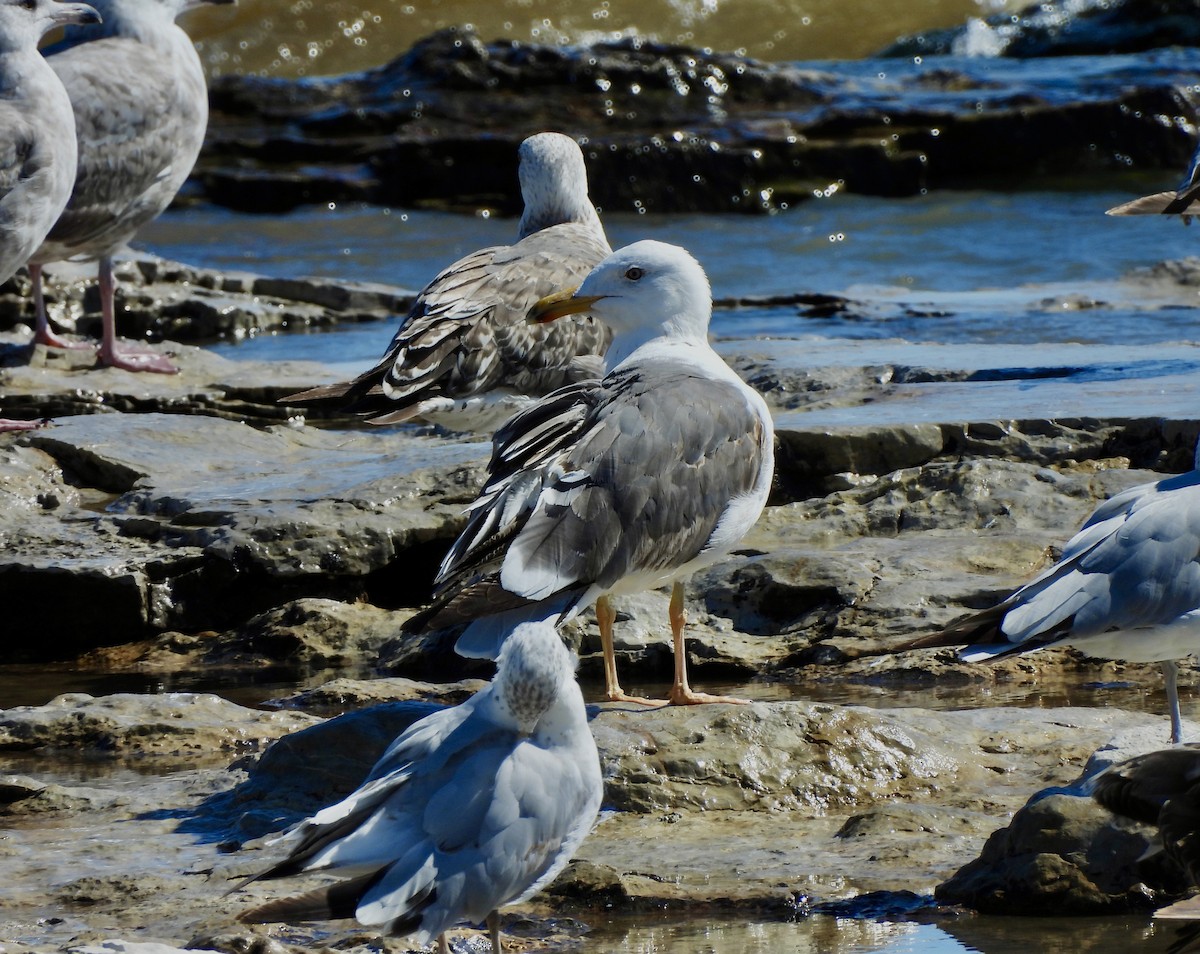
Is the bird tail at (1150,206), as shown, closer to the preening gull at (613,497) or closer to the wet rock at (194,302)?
the preening gull at (613,497)

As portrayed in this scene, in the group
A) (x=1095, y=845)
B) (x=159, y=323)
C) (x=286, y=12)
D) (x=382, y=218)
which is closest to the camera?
(x=1095, y=845)

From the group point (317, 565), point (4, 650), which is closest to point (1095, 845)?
point (317, 565)

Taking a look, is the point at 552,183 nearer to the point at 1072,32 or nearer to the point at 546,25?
the point at 1072,32

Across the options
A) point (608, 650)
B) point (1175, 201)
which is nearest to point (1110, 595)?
point (608, 650)

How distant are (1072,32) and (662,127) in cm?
981

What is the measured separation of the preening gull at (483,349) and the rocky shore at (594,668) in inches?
10.5

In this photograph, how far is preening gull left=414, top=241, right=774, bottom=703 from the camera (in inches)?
176

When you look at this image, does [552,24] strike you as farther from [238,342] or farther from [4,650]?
[4,650]

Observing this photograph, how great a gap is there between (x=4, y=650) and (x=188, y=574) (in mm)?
680

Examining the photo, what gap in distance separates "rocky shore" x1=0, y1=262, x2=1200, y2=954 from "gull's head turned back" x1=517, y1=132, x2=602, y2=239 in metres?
1.03

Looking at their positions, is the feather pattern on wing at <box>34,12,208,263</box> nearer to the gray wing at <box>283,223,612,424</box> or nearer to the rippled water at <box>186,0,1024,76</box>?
the gray wing at <box>283,223,612,424</box>

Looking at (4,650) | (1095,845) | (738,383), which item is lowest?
(4,650)

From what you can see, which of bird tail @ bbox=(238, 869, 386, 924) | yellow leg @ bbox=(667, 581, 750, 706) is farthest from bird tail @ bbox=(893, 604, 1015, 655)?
bird tail @ bbox=(238, 869, 386, 924)

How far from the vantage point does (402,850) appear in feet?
11.0
